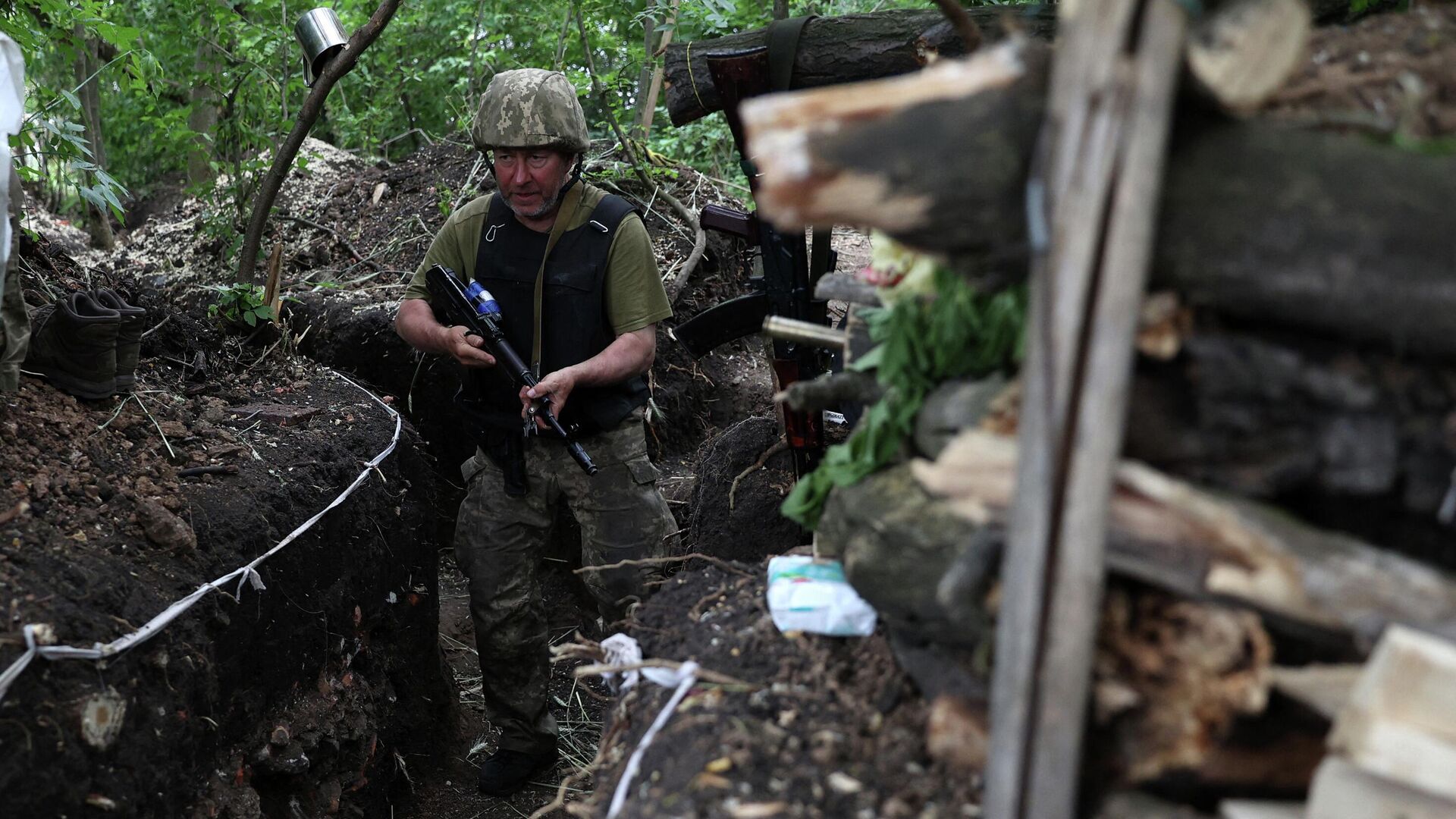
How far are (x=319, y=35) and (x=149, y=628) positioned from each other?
308cm

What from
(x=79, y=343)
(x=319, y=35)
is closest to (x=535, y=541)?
(x=79, y=343)

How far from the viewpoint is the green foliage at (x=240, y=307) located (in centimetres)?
503

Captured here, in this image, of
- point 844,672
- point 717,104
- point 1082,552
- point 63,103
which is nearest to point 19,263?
point 63,103

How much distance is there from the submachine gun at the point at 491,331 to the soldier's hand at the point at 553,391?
2 centimetres

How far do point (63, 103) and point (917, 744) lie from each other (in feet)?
12.8

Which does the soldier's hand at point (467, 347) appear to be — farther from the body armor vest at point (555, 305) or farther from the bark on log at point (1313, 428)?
the bark on log at point (1313, 428)

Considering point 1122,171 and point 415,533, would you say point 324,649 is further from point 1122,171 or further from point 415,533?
point 1122,171

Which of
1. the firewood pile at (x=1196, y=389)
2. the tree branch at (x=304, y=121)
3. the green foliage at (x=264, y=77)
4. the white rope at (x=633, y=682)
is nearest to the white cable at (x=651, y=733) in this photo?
the white rope at (x=633, y=682)

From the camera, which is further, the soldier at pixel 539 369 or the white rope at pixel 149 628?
the soldier at pixel 539 369

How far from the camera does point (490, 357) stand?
13.5 feet

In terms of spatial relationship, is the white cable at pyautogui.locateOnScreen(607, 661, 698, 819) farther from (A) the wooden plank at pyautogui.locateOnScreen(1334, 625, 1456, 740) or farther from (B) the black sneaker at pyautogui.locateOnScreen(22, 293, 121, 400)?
(B) the black sneaker at pyautogui.locateOnScreen(22, 293, 121, 400)

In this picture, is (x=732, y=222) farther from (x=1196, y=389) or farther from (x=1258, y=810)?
(x=1258, y=810)

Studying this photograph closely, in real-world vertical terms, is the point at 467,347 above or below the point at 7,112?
below

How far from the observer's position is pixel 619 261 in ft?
13.8
